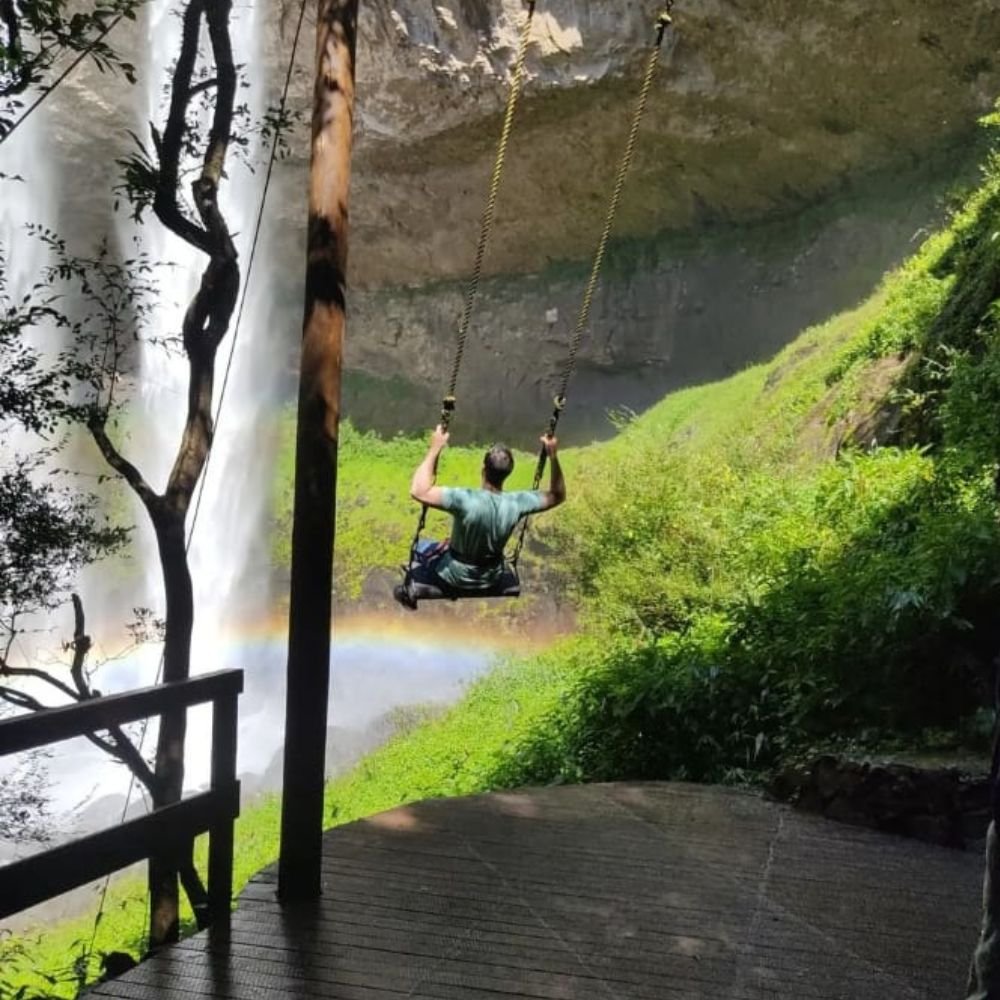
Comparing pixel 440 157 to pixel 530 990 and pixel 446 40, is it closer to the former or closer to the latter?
pixel 446 40

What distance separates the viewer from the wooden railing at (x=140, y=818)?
2.67 meters

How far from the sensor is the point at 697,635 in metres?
6.99

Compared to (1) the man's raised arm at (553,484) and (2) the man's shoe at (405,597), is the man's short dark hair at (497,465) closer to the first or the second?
(1) the man's raised arm at (553,484)

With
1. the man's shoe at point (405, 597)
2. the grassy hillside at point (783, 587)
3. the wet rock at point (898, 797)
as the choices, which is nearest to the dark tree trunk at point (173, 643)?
the grassy hillside at point (783, 587)

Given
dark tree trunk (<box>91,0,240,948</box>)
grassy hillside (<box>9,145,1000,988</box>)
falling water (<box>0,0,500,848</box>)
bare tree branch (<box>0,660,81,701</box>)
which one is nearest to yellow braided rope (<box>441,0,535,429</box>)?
dark tree trunk (<box>91,0,240,948</box>)

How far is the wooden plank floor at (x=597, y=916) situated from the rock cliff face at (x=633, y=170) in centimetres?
1597

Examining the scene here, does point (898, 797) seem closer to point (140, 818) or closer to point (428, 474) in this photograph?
point (428, 474)

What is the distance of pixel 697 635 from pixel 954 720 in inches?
92.1

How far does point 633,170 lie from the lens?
2047 centimetres

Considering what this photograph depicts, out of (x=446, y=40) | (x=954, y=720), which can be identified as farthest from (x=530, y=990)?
(x=446, y=40)

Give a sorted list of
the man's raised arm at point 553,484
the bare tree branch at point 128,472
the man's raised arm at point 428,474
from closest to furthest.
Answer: the man's raised arm at point 428,474 < the man's raised arm at point 553,484 < the bare tree branch at point 128,472

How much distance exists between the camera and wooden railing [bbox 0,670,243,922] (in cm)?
267

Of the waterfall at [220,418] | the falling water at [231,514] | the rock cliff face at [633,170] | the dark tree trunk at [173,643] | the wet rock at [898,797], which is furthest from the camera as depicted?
the waterfall at [220,418]

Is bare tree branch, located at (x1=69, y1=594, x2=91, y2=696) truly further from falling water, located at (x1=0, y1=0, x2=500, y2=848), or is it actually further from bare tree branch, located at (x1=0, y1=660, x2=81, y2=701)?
falling water, located at (x1=0, y1=0, x2=500, y2=848)
